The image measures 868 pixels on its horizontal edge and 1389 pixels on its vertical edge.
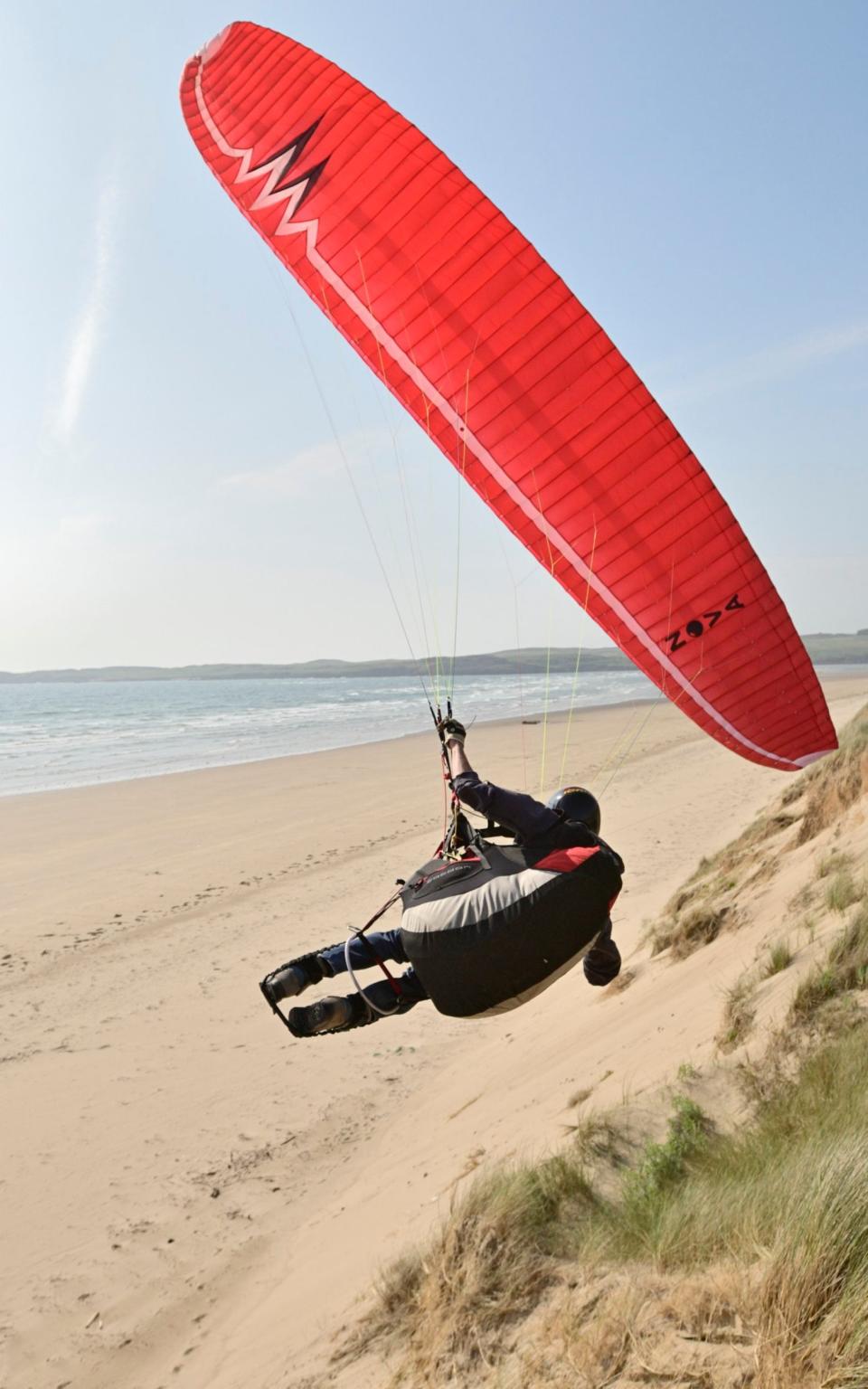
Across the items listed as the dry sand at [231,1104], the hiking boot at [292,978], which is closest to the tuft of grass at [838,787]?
the dry sand at [231,1104]

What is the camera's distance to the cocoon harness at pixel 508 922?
3797 millimetres

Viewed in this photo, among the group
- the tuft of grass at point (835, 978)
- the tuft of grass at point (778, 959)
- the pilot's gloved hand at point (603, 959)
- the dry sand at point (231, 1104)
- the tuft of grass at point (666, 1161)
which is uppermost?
the pilot's gloved hand at point (603, 959)

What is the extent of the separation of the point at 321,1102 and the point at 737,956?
3.36 metres

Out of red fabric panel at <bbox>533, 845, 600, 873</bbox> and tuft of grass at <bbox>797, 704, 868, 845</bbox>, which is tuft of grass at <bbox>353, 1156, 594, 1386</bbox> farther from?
tuft of grass at <bbox>797, 704, 868, 845</bbox>

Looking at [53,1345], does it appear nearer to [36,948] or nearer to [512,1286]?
[512,1286]

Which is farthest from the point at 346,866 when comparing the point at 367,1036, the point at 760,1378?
the point at 760,1378

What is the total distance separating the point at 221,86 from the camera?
7766 mm

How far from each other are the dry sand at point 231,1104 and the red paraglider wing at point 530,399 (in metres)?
2.09

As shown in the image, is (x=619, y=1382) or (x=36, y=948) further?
(x=36, y=948)

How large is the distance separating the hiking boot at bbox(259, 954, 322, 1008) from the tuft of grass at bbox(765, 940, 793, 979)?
2.54 meters

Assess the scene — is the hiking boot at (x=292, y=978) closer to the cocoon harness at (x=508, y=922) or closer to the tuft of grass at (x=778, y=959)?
the cocoon harness at (x=508, y=922)

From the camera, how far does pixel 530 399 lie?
21.2 feet

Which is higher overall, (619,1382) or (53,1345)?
(619,1382)

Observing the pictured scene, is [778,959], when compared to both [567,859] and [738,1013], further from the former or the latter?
[567,859]
